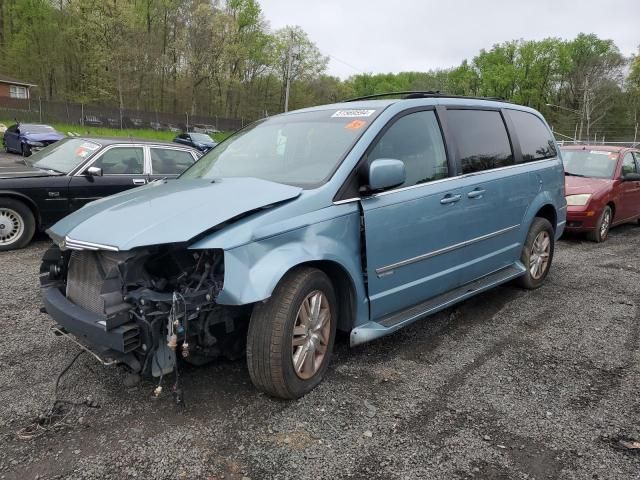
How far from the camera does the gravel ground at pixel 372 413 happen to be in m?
2.52

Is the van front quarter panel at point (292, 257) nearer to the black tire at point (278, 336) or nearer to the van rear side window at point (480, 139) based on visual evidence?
the black tire at point (278, 336)

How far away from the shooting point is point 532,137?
536 centimetres

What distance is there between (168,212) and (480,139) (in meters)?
2.92

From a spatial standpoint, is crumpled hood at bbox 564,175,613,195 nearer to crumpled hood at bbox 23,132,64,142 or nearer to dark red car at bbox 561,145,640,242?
dark red car at bbox 561,145,640,242

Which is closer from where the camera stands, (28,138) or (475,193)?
(475,193)

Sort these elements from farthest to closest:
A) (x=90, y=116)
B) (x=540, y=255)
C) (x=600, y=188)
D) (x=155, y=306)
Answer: (x=90, y=116)
(x=600, y=188)
(x=540, y=255)
(x=155, y=306)

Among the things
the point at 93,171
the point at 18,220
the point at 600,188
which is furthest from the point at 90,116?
the point at 600,188

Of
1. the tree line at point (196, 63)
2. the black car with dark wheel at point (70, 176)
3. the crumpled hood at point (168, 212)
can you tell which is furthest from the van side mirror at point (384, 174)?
the tree line at point (196, 63)

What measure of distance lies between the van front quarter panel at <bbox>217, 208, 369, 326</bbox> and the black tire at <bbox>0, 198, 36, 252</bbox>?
17.3 ft

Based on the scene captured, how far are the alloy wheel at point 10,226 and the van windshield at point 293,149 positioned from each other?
369cm

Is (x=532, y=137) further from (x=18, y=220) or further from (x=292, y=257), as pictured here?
(x=18, y=220)

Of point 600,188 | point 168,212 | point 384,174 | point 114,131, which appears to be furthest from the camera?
point 114,131

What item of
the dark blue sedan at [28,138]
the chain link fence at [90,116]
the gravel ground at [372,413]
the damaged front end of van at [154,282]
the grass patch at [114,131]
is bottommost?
the gravel ground at [372,413]

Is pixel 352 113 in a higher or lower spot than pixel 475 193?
higher
